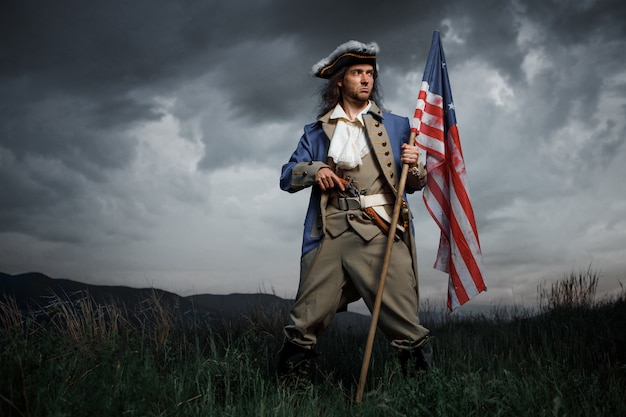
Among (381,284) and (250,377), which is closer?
(381,284)

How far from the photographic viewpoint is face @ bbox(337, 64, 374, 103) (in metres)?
4.49

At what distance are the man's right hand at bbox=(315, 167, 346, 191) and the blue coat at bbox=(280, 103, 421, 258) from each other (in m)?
0.06

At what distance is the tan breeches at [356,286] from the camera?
4.18 metres

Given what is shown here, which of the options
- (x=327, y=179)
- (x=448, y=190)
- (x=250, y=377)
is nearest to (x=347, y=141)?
(x=327, y=179)

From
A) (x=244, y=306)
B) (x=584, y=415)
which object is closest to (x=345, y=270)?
(x=584, y=415)

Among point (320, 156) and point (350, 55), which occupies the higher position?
point (350, 55)

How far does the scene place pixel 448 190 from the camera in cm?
477

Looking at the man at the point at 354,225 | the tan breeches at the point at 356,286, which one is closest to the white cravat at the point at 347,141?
the man at the point at 354,225

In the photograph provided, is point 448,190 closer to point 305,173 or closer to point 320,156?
point 320,156

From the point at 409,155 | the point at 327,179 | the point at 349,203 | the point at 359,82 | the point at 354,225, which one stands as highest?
the point at 359,82

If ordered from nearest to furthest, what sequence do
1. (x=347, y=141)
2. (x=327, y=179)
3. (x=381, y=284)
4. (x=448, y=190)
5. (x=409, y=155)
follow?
(x=381, y=284) → (x=327, y=179) → (x=409, y=155) → (x=347, y=141) → (x=448, y=190)

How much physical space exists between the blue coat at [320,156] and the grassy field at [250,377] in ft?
3.85

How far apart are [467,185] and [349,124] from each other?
42.0 inches

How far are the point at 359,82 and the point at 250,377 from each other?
7.81ft
